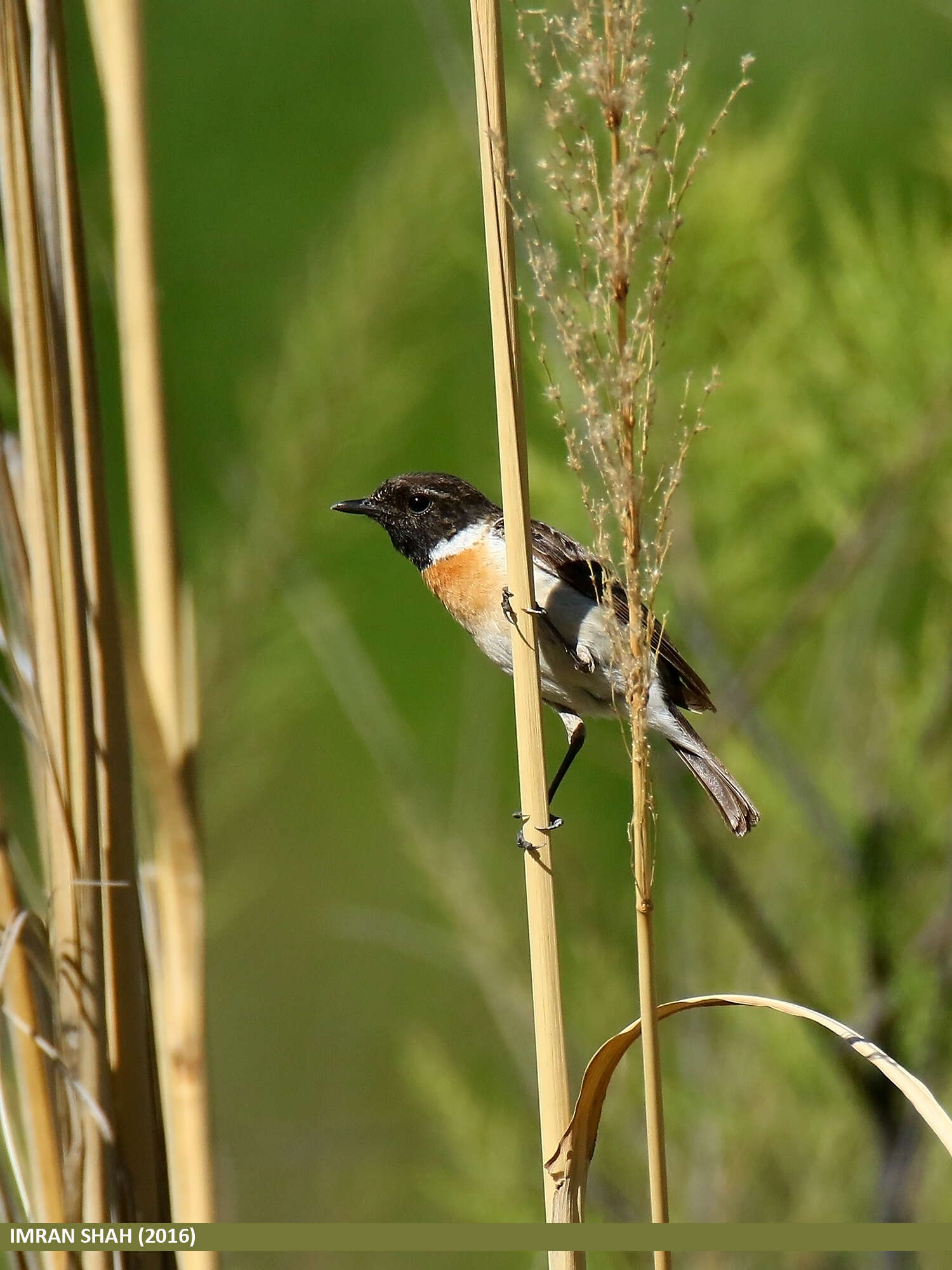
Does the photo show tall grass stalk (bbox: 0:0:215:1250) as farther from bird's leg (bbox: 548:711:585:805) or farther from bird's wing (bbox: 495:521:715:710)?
bird's leg (bbox: 548:711:585:805)

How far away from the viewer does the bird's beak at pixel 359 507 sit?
2354 millimetres

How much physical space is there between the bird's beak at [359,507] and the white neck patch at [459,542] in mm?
144

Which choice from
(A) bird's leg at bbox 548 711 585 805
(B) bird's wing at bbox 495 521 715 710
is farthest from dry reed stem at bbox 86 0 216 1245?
(A) bird's leg at bbox 548 711 585 805

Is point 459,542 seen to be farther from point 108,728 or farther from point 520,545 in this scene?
point 108,728

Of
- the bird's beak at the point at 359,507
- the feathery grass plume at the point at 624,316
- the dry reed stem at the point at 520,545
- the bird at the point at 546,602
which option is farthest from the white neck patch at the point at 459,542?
the feathery grass plume at the point at 624,316

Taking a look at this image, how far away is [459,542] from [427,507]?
9cm

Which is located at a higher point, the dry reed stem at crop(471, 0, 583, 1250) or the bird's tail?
the dry reed stem at crop(471, 0, 583, 1250)

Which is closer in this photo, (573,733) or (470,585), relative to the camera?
(470,585)

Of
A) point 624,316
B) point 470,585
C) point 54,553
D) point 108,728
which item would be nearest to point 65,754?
point 108,728

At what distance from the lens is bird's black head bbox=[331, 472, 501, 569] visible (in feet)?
7.86

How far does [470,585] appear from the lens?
2268 millimetres

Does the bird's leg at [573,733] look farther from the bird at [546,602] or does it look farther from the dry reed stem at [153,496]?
the dry reed stem at [153,496]

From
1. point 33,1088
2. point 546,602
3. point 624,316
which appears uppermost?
point 624,316

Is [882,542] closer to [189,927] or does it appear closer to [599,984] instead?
[599,984]
